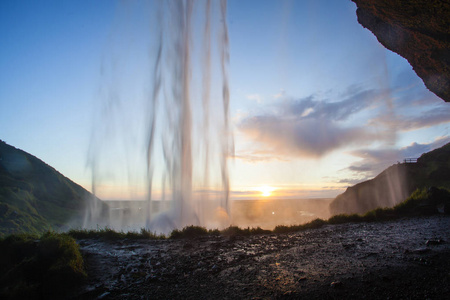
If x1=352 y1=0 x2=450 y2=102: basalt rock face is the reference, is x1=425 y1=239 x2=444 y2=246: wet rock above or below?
below

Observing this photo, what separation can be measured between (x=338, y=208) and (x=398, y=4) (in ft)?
185

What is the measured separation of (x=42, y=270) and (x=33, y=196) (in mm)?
76269

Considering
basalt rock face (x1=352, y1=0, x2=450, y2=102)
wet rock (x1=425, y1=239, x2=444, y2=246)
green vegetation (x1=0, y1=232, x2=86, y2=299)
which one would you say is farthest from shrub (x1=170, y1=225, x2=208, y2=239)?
basalt rock face (x1=352, y1=0, x2=450, y2=102)

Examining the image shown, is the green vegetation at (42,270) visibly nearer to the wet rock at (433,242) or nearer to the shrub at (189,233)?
the shrub at (189,233)

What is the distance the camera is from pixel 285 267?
6.11m

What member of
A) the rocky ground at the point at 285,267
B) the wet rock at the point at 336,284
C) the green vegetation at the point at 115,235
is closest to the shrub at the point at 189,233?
the green vegetation at the point at 115,235

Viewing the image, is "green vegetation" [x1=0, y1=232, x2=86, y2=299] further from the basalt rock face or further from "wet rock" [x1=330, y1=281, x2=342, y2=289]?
the basalt rock face

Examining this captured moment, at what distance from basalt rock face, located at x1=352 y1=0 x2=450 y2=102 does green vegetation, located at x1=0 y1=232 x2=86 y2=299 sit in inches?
657

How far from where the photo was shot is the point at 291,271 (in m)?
5.76

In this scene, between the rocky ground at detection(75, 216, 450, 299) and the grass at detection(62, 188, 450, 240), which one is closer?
the rocky ground at detection(75, 216, 450, 299)

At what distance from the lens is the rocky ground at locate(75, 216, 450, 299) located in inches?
179

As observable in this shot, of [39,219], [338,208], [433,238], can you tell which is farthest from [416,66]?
A: [39,219]

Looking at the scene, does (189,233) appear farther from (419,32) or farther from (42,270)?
(419,32)

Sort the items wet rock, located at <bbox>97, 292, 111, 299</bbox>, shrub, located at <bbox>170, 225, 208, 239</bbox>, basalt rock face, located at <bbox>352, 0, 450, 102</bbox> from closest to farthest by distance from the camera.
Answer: wet rock, located at <bbox>97, 292, 111, 299</bbox>, basalt rock face, located at <bbox>352, 0, 450, 102</bbox>, shrub, located at <bbox>170, 225, 208, 239</bbox>
